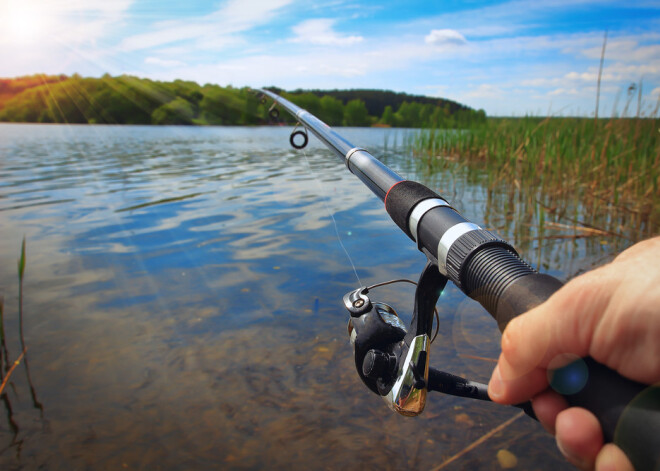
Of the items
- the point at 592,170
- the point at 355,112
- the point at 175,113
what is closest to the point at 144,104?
the point at 175,113

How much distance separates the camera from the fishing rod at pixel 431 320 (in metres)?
0.53

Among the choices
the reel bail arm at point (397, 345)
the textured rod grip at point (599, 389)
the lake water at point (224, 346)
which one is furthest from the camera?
the lake water at point (224, 346)

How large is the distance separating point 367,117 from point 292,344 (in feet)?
167

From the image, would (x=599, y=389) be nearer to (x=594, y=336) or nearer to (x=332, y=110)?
(x=594, y=336)

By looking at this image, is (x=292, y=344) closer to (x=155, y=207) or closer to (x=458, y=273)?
(x=458, y=273)

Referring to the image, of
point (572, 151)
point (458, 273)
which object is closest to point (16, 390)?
point (458, 273)

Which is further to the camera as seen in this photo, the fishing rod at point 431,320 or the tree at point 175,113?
the tree at point 175,113

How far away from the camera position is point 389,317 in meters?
1.28

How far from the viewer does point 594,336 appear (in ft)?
1.80

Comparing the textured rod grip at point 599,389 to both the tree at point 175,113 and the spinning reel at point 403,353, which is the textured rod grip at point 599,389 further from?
the tree at point 175,113

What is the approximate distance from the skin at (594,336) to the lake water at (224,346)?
175cm

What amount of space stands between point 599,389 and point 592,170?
6.47 m

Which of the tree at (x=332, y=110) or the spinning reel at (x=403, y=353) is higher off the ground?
the tree at (x=332, y=110)

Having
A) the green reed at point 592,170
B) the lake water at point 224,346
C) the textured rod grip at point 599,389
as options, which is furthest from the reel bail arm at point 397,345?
the green reed at point 592,170
